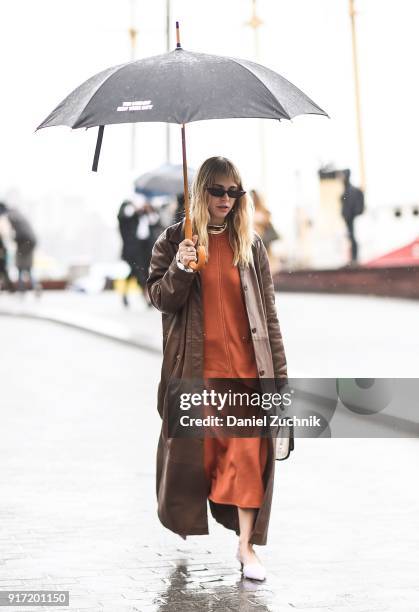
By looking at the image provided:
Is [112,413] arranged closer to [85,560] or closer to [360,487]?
[360,487]

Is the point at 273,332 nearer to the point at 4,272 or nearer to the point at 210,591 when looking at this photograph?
the point at 210,591

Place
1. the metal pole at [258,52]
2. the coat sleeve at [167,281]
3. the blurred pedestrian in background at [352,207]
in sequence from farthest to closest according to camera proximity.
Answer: the metal pole at [258,52], the blurred pedestrian in background at [352,207], the coat sleeve at [167,281]

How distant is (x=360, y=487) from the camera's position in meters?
7.91

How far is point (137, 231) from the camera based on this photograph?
26094 millimetres

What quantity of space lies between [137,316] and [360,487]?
16.3 meters

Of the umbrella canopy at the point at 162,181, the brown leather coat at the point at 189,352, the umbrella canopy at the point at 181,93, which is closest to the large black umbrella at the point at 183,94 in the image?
the umbrella canopy at the point at 181,93

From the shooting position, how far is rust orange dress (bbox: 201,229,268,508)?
5.77 metres

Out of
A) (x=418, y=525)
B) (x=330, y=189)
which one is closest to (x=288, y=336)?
(x=418, y=525)

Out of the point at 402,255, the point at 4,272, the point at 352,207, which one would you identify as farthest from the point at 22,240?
the point at 402,255

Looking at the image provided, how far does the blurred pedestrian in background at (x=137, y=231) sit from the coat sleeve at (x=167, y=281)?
65.7ft

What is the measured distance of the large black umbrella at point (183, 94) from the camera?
5.73 m

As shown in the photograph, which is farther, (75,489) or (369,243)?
(369,243)

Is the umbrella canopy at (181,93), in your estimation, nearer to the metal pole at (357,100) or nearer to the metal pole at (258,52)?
the metal pole at (357,100)

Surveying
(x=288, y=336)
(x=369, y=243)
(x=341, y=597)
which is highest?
(x=369, y=243)
